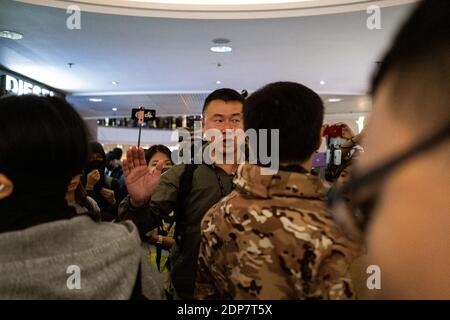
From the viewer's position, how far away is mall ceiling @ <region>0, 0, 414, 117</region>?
162 inches

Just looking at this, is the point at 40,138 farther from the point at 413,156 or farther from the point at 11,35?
the point at 11,35

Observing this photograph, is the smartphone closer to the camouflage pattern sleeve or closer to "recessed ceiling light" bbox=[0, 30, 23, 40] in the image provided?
the camouflage pattern sleeve

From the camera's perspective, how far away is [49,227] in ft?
2.88

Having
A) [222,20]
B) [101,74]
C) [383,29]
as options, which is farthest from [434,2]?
[101,74]

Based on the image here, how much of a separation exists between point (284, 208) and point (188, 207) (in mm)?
815

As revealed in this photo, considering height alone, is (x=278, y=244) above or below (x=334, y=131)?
below

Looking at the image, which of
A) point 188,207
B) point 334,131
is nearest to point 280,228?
point 188,207

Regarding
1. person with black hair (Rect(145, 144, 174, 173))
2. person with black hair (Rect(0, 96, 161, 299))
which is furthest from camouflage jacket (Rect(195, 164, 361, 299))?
person with black hair (Rect(145, 144, 174, 173))

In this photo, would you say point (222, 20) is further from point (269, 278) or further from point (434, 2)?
point (434, 2)

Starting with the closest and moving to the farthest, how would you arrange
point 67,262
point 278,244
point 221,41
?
point 67,262
point 278,244
point 221,41

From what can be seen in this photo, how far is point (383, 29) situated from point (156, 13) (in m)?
2.48

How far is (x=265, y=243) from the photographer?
106cm

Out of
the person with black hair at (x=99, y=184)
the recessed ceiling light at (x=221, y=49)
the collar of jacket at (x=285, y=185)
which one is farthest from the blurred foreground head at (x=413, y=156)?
the recessed ceiling light at (x=221, y=49)
